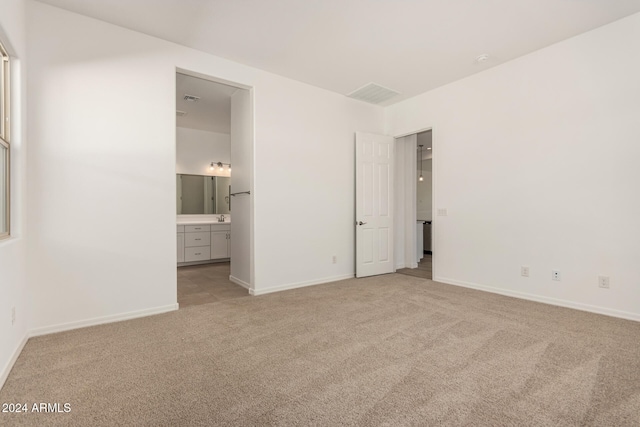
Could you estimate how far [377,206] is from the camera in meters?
5.07

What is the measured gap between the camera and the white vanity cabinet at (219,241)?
21.0ft

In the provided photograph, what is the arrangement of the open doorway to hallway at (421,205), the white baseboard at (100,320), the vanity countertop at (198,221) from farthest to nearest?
the vanity countertop at (198,221), the open doorway to hallway at (421,205), the white baseboard at (100,320)

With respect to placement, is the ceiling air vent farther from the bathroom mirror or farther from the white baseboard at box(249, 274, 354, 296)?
the bathroom mirror

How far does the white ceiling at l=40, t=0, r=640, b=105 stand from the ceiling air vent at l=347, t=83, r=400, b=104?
0.56 m

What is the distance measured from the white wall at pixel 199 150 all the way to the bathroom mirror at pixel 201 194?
145 millimetres

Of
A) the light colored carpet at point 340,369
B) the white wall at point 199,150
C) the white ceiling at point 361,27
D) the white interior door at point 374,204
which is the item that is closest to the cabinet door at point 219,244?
the white wall at point 199,150

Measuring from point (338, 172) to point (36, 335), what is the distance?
12.5 feet

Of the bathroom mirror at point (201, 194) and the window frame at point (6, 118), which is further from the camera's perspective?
the bathroom mirror at point (201, 194)

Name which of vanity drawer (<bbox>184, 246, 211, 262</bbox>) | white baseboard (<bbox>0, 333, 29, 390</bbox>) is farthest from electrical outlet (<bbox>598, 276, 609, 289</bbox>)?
vanity drawer (<bbox>184, 246, 211, 262</bbox>)

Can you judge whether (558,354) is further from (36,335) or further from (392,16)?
(36,335)

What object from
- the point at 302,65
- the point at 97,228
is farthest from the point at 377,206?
the point at 97,228

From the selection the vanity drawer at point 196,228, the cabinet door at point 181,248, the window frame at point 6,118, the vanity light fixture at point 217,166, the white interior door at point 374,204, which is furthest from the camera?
the vanity light fixture at point 217,166

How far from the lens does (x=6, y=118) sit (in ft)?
7.51

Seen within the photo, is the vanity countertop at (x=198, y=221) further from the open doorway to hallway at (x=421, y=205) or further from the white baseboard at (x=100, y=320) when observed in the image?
the open doorway to hallway at (x=421, y=205)
